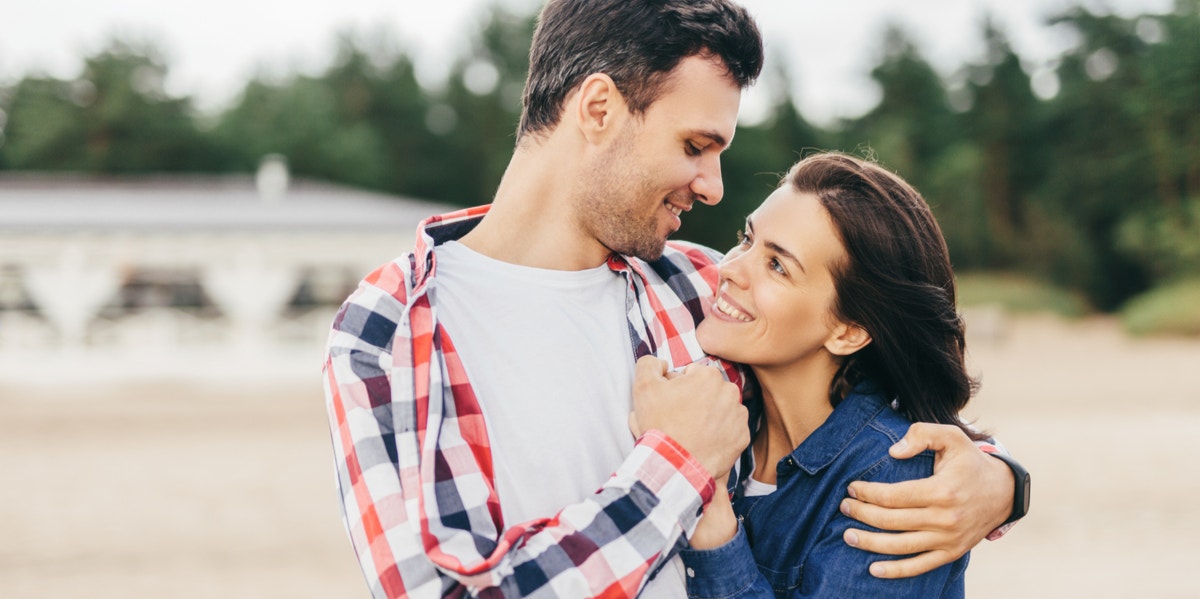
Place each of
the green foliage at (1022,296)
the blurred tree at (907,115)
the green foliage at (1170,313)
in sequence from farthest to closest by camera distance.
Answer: the blurred tree at (907,115)
the green foliage at (1022,296)
the green foliage at (1170,313)

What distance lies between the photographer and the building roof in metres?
18.4

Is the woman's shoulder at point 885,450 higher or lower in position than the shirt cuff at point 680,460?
lower

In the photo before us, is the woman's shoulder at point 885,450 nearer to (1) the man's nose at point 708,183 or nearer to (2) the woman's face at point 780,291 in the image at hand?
(2) the woman's face at point 780,291

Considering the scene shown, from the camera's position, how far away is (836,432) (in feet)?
6.88

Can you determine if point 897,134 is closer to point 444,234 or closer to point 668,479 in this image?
point 444,234

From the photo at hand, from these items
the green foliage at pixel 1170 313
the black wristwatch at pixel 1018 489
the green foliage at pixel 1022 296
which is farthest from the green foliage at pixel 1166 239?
the black wristwatch at pixel 1018 489

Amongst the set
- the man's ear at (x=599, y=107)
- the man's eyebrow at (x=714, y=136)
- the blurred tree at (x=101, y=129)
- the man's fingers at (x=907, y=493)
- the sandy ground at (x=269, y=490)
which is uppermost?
the blurred tree at (x=101, y=129)

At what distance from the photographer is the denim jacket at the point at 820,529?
5.87 ft

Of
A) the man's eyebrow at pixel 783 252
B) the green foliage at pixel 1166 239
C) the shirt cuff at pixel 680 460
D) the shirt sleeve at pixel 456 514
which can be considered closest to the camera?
the shirt sleeve at pixel 456 514

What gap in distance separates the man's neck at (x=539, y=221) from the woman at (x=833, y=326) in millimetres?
346

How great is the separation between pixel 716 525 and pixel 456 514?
518 millimetres

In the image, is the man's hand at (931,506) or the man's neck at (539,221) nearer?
the man's hand at (931,506)

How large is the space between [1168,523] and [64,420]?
1427 cm

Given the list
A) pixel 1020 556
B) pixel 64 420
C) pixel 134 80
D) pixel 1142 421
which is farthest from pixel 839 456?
pixel 134 80
